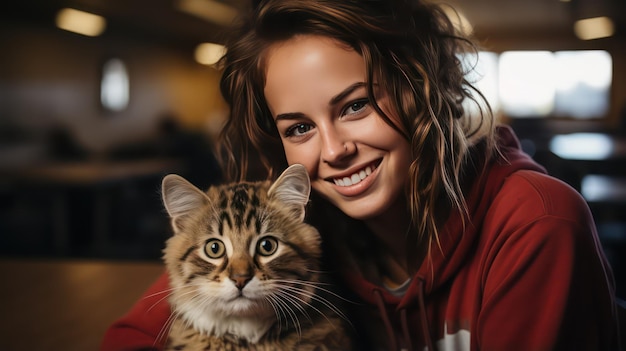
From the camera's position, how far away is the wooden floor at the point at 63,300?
99cm

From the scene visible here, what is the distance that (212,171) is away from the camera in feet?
4.39

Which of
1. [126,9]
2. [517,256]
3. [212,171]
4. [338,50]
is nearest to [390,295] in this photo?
[517,256]

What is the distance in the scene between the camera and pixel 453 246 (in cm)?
84

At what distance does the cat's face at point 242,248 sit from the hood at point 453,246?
16 centimetres

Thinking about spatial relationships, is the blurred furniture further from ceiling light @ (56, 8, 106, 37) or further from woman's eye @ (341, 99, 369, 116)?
woman's eye @ (341, 99, 369, 116)

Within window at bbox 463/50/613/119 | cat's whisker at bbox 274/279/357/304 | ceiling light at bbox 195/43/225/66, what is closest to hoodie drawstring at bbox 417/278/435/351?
cat's whisker at bbox 274/279/357/304

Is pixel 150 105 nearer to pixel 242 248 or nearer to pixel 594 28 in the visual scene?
pixel 242 248

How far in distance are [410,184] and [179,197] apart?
0.34 meters

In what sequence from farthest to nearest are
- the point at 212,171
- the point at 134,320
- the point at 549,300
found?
the point at 212,171 < the point at 134,320 < the point at 549,300

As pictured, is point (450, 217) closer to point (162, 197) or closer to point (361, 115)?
point (361, 115)

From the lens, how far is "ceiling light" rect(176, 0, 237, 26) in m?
1.24

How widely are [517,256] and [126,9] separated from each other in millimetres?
1210

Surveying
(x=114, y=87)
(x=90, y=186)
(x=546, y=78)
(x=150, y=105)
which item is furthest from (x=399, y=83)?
(x=90, y=186)

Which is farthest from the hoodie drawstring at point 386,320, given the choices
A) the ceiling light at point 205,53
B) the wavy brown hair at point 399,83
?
the ceiling light at point 205,53
